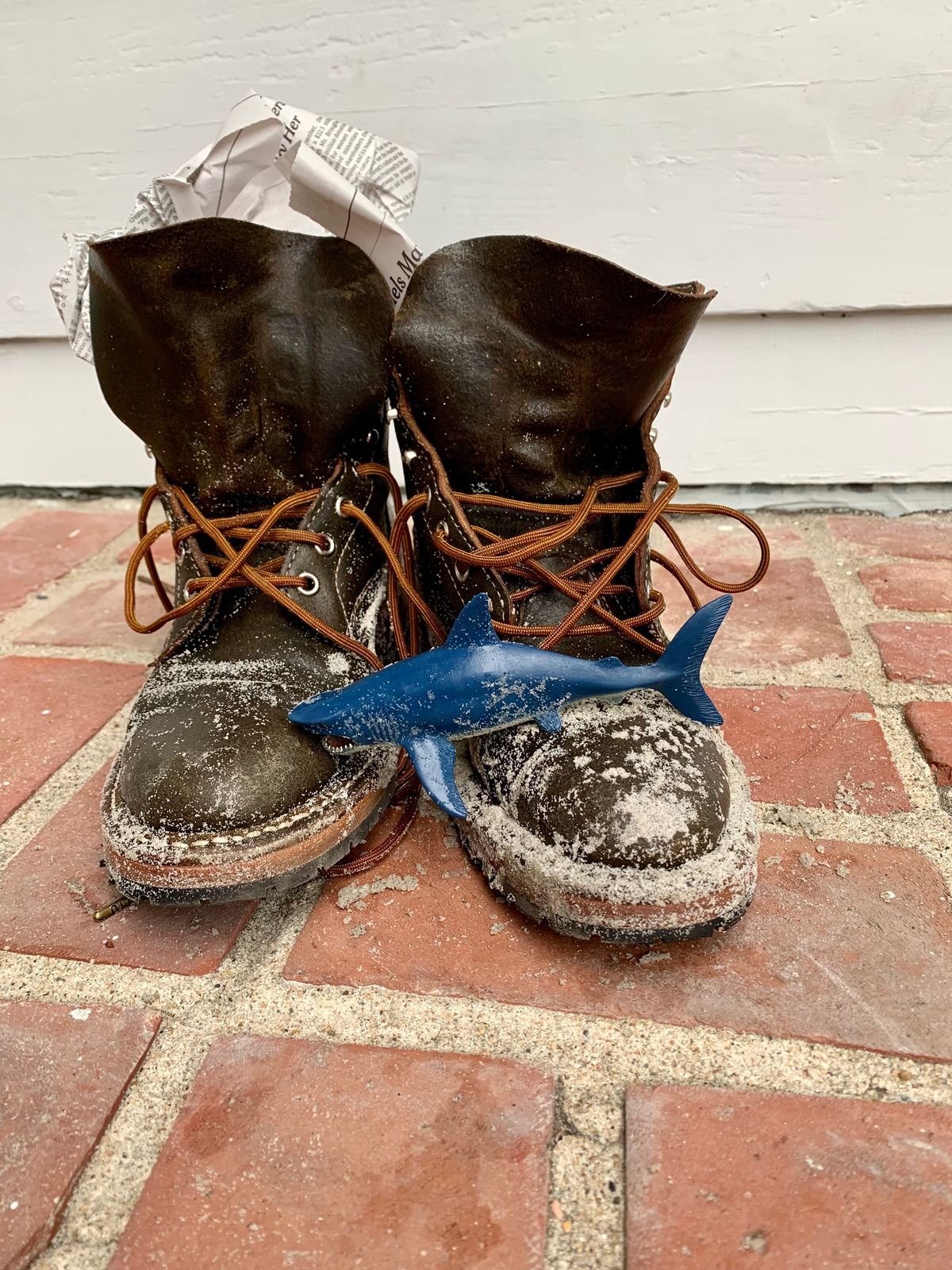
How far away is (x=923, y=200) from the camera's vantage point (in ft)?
4.20

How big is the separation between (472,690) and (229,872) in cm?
22

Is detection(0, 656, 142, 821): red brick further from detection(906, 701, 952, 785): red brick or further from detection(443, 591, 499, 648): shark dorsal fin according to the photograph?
detection(906, 701, 952, 785): red brick

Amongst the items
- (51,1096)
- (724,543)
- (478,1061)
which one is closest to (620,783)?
(478,1061)

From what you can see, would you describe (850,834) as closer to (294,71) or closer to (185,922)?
(185,922)

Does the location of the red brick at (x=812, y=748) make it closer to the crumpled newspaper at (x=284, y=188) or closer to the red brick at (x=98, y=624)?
the crumpled newspaper at (x=284, y=188)

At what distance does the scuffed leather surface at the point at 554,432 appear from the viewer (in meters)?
A: 0.68

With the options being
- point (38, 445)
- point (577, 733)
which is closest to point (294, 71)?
point (38, 445)

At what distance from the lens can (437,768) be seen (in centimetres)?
72

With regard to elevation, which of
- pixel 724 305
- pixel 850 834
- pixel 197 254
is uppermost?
pixel 197 254

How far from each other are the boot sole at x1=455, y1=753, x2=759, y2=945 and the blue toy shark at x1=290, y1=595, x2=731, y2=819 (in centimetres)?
7

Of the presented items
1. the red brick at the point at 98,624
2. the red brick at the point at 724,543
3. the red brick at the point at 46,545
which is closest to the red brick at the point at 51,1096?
the red brick at the point at 98,624

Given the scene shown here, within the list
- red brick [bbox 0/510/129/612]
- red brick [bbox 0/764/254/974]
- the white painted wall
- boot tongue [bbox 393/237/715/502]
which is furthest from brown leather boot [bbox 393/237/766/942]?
red brick [bbox 0/510/129/612]

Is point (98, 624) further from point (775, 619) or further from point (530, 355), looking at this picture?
point (775, 619)

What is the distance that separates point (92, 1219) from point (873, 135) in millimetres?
1452
